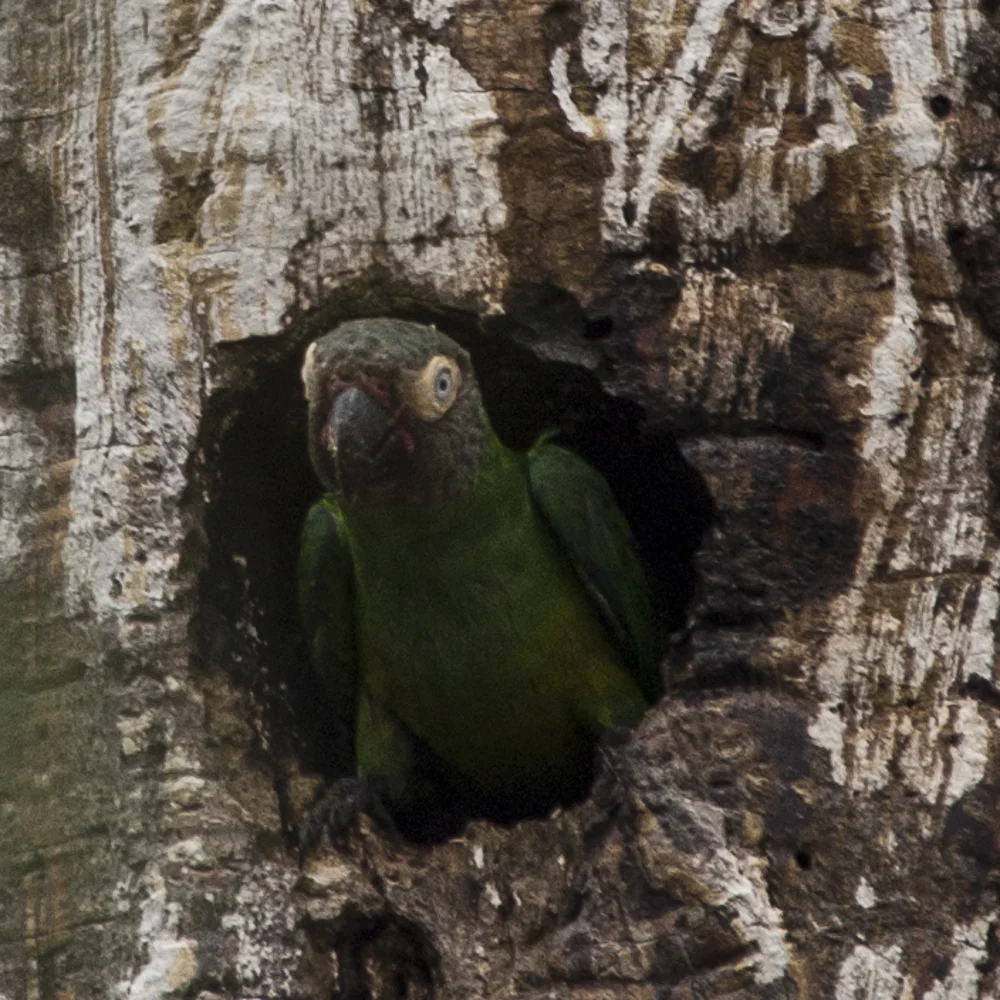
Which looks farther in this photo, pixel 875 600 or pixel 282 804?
pixel 282 804

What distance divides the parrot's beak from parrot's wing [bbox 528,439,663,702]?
0.63 m

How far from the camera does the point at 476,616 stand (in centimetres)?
416

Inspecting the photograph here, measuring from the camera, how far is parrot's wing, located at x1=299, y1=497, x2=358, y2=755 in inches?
171

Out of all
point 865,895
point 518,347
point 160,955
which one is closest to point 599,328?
point 518,347

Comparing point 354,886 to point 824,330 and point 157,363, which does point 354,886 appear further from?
point 824,330

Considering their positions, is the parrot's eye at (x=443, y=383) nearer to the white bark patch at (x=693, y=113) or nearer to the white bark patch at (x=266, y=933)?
the white bark patch at (x=693, y=113)

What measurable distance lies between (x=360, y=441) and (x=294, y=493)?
0.84 meters

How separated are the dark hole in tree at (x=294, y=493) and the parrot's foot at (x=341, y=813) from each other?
0.25 ft

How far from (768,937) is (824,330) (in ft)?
4.42

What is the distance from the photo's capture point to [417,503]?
3.98m

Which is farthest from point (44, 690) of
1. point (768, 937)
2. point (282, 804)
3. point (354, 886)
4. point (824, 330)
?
point (824, 330)

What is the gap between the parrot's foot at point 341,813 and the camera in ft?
12.0

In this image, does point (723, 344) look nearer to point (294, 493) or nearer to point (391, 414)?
point (391, 414)

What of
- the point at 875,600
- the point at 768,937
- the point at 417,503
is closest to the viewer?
the point at 768,937
